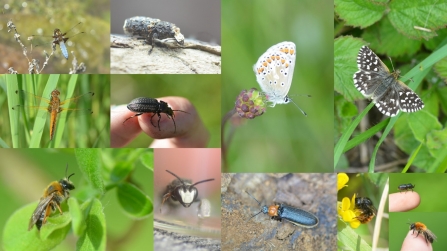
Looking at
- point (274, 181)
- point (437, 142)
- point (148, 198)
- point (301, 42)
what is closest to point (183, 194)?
point (148, 198)

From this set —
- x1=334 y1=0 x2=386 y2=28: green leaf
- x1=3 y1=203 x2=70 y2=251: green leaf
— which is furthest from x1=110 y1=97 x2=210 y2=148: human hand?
x1=334 y1=0 x2=386 y2=28: green leaf

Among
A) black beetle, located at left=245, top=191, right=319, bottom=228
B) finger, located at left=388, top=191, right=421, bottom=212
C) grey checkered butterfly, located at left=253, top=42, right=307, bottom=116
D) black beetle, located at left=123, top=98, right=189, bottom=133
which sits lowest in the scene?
black beetle, located at left=245, top=191, right=319, bottom=228

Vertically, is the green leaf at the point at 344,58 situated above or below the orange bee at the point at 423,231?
above

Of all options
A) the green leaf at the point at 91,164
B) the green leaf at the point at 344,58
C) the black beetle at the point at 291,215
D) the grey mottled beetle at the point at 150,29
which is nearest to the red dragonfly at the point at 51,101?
the green leaf at the point at 91,164

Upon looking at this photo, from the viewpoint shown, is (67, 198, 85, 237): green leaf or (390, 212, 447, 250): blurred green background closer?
(67, 198, 85, 237): green leaf

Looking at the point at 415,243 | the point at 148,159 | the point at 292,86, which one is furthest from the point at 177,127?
the point at 415,243

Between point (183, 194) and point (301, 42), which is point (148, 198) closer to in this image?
point (183, 194)

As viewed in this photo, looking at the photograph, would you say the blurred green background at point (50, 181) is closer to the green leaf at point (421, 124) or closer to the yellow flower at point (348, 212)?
the yellow flower at point (348, 212)

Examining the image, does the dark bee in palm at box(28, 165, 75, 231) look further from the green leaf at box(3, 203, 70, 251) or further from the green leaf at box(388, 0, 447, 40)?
the green leaf at box(388, 0, 447, 40)
